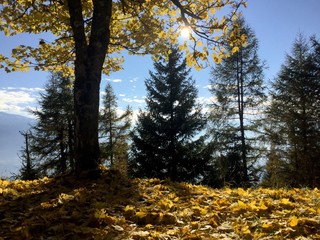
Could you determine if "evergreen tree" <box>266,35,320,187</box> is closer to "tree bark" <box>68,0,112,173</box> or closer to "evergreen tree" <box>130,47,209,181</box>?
"evergreen tree" <box>130,47,209,181</box>

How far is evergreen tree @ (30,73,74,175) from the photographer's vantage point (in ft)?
81.2

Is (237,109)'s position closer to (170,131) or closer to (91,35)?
(170,131)

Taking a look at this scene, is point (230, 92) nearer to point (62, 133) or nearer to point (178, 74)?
point (178, 74)

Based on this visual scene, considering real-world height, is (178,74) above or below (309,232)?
above

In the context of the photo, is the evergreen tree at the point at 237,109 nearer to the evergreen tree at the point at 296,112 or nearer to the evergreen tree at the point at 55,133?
the evergreen tree at the point at 296,112

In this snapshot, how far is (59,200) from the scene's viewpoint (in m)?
4.13

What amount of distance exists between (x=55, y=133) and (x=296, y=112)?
18271mm

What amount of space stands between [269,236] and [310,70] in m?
20.7

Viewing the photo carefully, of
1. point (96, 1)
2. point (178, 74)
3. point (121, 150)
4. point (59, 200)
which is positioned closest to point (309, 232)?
point (59, 200)

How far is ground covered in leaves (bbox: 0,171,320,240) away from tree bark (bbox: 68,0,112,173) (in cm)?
101

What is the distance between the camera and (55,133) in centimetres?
2525

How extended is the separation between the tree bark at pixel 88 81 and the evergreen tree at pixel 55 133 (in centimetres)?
1858

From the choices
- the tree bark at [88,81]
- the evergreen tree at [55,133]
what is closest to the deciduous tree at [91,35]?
the tree bark at [88,81]

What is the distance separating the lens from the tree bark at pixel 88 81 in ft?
19.3
